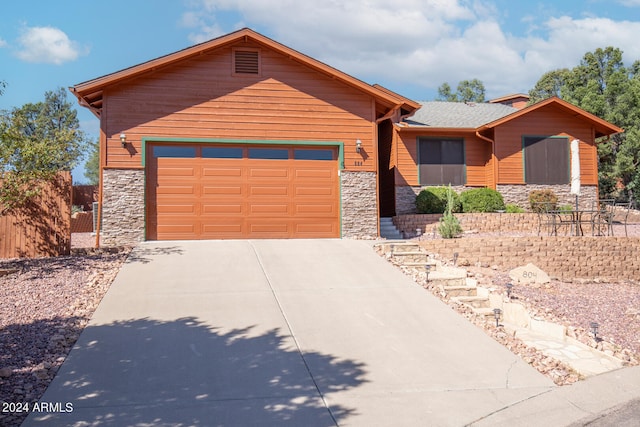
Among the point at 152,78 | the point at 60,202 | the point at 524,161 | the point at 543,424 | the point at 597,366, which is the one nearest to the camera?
the point at 543,424

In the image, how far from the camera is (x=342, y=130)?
13.6 meters

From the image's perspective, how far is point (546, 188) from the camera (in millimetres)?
18344

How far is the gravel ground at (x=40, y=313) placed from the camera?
4789 mm

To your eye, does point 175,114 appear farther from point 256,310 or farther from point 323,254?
point 256,310

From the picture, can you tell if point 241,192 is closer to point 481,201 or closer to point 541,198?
point 481,201

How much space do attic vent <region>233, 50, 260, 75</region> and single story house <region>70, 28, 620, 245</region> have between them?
3 cm

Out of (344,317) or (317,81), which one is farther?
(317,81)

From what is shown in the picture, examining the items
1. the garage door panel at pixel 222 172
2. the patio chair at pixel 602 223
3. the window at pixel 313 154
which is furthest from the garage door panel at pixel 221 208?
the patio chair at pixel 602 223

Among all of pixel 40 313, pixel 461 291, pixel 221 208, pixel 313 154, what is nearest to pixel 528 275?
pixel 461 291

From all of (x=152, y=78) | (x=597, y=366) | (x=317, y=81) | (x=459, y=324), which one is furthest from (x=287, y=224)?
(x=597, y=366)

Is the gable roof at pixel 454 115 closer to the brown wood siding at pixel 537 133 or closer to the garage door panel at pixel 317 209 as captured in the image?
the brown wood siding at pixel 537 133

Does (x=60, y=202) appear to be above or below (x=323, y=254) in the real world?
above

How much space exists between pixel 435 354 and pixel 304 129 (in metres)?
8.64

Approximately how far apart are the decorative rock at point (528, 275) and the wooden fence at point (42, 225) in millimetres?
9514
